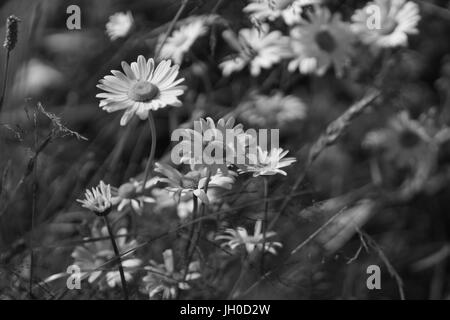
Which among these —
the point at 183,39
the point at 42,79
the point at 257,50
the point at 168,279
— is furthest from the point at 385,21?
the point at 42,79

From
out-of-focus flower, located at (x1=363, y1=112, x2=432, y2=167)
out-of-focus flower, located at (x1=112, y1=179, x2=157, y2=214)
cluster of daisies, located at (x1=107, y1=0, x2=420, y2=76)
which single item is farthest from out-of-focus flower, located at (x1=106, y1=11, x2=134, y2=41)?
out-of-focus flower, located at (x1=363, y1=112, x2=432, y2=167)

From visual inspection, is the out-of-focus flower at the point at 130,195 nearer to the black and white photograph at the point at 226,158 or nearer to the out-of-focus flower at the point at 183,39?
the black and white photograph at the point at 226,158

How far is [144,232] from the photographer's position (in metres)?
1.39

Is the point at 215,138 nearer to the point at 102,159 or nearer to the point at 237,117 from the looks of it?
the point at 237,117

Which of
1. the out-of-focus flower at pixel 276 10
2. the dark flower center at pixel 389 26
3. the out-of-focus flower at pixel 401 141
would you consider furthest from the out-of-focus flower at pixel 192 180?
the out-of-focus flower at pixel 401 141

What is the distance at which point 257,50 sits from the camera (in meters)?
1.63

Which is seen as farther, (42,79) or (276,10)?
(42,79)

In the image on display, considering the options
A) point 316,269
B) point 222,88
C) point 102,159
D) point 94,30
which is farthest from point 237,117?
point 94,30

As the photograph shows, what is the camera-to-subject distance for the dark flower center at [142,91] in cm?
108

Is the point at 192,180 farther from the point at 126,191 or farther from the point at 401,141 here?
the point at 401,141

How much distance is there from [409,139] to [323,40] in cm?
50

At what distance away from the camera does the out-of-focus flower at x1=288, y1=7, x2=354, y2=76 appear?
163cm

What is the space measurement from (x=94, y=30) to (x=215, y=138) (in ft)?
4.20

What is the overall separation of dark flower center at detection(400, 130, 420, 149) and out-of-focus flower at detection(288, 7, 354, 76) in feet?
1.44
